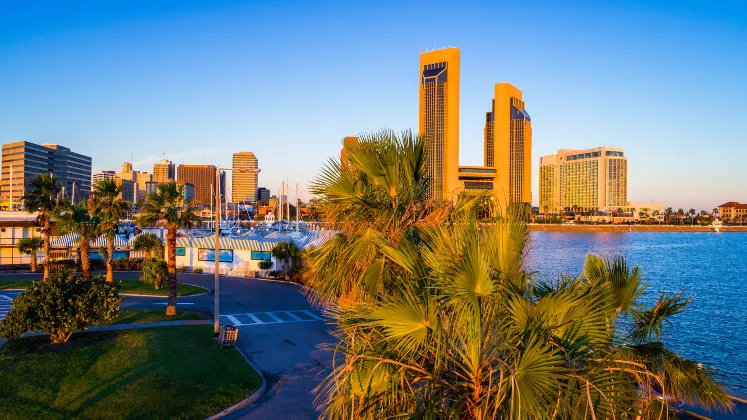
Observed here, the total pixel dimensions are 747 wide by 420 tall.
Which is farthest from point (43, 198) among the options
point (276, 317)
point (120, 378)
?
point (120, 378)

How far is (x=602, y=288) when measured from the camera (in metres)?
4.52

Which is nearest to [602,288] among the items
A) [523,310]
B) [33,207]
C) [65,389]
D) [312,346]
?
[523,310]

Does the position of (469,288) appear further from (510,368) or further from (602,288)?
(602,288)

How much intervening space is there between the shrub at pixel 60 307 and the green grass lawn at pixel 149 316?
4238mm

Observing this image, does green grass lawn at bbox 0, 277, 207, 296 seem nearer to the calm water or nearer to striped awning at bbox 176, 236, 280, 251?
striped awning at bbox 176, 236, 280, 251

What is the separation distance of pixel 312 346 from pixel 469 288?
17.0 metres

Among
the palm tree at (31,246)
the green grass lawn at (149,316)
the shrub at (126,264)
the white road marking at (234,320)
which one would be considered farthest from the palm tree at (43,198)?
the white road marking at (234,320)

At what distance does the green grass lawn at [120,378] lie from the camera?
40.2 feet

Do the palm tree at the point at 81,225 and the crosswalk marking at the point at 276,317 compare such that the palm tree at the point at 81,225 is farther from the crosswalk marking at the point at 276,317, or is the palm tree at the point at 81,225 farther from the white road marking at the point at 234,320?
the crosswalk marking at the point at 276,317

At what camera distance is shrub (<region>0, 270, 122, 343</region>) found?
1683cm

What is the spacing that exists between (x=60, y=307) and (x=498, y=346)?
18.5m

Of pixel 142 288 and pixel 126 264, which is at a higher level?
pixel 126 264

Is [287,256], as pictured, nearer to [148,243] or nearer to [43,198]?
[148,243]

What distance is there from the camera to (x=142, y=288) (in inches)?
1337
